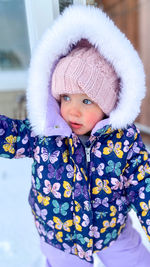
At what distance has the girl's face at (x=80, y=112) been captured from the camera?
60cm

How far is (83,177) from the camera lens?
629 mm

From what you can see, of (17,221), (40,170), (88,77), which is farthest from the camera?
(17,221)

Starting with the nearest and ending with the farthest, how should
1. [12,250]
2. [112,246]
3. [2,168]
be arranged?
[112,246] → [12,250] → [2,168]

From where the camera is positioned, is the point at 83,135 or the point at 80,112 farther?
the point at 83,135

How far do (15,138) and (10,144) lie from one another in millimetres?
22

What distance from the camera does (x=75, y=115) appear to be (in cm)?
61

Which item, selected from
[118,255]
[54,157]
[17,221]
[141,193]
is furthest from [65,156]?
[17,221]

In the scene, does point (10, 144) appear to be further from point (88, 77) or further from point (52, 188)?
point (88, 77)

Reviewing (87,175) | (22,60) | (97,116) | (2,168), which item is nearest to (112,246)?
(87,175)

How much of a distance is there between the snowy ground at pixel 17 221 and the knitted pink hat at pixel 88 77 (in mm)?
715

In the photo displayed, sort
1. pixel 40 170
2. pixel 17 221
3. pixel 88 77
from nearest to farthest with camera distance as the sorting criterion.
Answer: pixel 88 77
pixel 40 170
pixel 17 221

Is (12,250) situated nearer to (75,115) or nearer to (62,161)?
(62,161)

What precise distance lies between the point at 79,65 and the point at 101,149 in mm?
233

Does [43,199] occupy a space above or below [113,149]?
below
